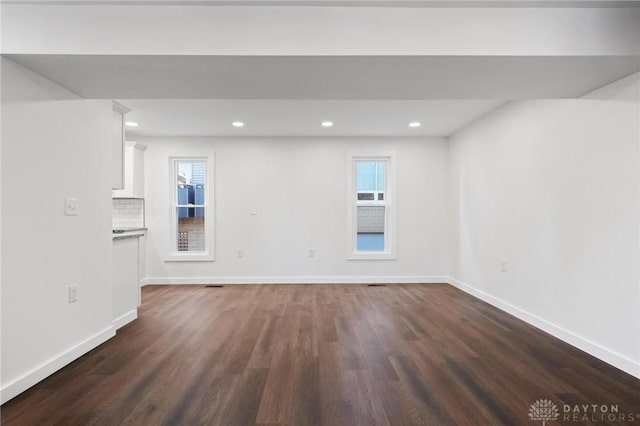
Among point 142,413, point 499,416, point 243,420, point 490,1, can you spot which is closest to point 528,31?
point 490,1

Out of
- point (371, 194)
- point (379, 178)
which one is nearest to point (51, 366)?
point (371, 194)

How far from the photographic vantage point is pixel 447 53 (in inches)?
73.2

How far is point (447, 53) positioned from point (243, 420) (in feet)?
7.71

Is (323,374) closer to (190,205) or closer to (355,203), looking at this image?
(355,203)

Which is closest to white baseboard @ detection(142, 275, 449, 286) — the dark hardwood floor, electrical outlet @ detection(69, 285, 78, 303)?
the dark hardwood floor

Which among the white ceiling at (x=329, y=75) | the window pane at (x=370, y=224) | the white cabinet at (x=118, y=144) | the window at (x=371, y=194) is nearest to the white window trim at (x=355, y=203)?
the window at (x=371, y=194)

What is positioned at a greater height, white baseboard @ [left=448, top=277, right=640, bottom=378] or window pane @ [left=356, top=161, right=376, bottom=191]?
window pane @ [left=356, top=161, right=376, bottom=191]

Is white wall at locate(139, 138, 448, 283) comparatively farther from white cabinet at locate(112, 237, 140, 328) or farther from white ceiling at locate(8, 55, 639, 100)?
white ceiling at locate(8, 55, 639, 100)

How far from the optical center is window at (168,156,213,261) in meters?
5.03

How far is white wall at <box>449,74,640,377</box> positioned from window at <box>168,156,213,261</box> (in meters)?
3.98

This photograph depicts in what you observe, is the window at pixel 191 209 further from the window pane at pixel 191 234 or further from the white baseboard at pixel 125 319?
the white baseboard at pixel 125 319

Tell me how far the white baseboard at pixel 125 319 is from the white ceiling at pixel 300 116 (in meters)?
2.21

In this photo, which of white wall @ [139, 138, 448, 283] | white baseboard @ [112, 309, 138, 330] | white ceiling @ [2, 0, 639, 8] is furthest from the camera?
white wall @ [139, 138, 448, 283]

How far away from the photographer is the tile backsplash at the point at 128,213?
194 inches
